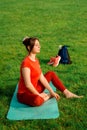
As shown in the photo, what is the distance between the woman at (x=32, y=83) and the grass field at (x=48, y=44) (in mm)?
310

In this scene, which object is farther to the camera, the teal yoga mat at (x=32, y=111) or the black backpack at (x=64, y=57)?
the black backpack at (x=64, y=57)

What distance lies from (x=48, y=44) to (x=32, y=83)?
636cm

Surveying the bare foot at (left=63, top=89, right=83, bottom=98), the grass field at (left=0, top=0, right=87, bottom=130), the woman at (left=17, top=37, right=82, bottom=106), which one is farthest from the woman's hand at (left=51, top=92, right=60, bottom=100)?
the bare foot at (left=63, top=89, right=83, bottom=98)

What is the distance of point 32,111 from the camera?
7047mm

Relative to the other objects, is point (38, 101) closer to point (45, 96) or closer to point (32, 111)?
point (32, 111)

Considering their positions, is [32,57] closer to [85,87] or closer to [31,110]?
[31,110]

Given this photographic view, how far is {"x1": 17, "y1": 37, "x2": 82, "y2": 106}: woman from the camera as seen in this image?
23.7 feet

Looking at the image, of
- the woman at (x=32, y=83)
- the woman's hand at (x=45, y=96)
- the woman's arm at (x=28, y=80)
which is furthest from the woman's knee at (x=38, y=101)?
the woman's hand at (x=45, y=96)

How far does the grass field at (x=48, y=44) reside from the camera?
264 inches

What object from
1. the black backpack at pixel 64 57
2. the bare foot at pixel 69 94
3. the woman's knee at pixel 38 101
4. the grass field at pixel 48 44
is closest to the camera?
the grass field at pixel 48 44

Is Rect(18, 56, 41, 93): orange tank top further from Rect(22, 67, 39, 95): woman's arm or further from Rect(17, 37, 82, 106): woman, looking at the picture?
Rect(22, 67, 39, 95): woman's arm

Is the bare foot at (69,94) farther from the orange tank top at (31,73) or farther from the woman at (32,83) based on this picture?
the orange tank top at (31,73)

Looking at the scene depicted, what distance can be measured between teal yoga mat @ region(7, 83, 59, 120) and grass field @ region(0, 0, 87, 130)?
0.14 m

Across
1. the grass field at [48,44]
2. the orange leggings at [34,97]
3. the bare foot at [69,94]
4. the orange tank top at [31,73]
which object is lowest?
the grass field at [48,44]
